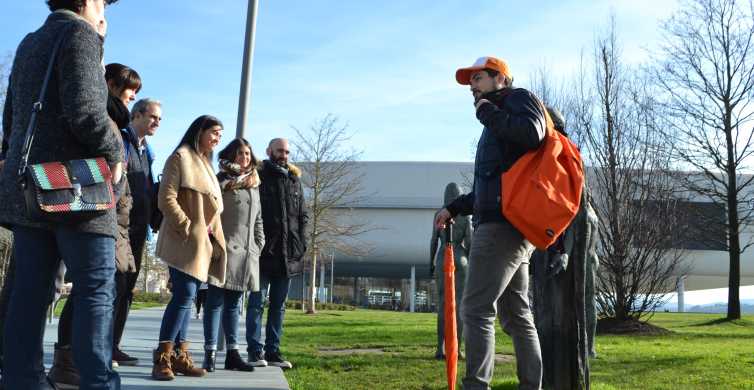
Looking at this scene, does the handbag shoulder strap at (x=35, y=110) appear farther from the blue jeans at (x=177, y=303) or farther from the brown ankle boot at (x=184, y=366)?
the brown ankle boot at (x=184, y=366)

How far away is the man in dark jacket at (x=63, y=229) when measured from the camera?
2.95m

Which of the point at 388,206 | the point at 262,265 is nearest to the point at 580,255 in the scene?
the point at 262,265

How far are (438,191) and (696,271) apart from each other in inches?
707

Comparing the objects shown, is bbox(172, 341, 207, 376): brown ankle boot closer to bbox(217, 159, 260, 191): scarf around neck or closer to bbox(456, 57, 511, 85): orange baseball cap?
bbox(217, 159, 260, 191): scarf around neck

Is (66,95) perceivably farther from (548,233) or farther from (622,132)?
(622,132)

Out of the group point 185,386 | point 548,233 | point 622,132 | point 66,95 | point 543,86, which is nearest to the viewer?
point 66,95

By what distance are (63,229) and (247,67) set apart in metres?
5.55

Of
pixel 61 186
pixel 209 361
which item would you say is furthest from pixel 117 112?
pixel 209 361

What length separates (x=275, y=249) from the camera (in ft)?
21.7

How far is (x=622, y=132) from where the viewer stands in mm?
17953

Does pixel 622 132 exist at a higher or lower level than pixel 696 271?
higher

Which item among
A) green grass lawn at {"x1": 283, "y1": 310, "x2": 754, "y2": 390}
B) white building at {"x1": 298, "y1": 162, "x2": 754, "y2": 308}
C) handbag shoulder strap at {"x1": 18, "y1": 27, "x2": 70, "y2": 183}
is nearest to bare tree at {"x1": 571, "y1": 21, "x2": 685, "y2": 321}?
green grass lawn at {"x1": 283, "y1": 310, "x2": 754, "y2": 390}

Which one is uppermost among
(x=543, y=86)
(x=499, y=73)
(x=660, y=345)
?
(x=543, y=86)

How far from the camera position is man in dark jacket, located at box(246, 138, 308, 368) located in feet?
21.4
